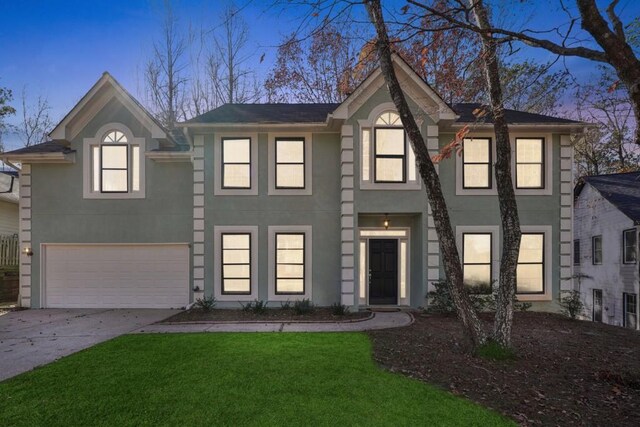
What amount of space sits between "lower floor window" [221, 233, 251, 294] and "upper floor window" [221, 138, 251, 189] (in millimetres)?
1652

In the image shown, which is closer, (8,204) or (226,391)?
(226,391)

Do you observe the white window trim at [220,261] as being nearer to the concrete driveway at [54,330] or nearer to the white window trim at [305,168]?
the white window trim at [305,168]

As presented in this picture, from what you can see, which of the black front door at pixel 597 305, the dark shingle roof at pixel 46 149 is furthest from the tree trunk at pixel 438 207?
the black front door at pixel 597 305

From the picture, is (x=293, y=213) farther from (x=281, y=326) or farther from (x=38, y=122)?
(x=38, y=122)

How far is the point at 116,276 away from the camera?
11.9 meters

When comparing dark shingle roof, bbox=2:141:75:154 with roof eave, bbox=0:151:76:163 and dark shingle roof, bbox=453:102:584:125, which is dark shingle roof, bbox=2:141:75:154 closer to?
roof eave, bbox=0:151:76:163

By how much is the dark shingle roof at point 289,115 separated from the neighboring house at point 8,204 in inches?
397

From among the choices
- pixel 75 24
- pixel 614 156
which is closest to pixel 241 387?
pixel 75 24

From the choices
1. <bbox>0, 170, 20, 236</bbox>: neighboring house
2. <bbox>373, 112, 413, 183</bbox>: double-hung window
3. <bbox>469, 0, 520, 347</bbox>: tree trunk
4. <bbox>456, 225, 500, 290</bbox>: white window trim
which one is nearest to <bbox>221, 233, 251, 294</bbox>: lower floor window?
<bbox>373, 112, 413, 183</bbox>: double-hung window

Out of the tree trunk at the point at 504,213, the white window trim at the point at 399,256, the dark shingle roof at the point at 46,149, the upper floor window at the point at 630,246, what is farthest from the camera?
the upper floor window at the point at 630,246

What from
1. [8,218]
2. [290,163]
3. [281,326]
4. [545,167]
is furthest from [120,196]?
[545,167]

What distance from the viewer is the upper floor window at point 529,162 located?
11398 mm

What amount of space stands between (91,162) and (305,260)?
7685mm

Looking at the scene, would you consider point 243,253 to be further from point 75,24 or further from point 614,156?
point 614,156
